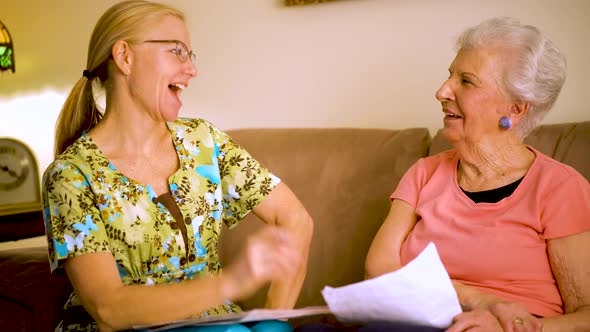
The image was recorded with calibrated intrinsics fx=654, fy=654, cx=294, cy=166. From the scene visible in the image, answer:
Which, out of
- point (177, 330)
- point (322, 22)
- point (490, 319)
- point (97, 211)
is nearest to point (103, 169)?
point (97, 211)

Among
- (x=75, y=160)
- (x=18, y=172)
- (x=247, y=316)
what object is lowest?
(x=18, y=172)

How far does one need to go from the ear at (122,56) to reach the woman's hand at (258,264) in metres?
0.59

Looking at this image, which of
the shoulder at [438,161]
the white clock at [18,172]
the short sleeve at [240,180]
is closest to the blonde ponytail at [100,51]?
the short sleeve at [240,180]

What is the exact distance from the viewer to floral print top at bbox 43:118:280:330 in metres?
1.40

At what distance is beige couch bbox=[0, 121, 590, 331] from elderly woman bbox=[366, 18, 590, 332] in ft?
0.67

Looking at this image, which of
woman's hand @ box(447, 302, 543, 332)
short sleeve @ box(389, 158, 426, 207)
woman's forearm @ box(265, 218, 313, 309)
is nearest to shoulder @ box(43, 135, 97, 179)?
woman's forearm @ box(265, 218, 313, 309)

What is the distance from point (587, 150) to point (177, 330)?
44.1 inches

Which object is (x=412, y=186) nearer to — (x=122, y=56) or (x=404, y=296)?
(x=404, y=296)

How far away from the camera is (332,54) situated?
233 centimetres

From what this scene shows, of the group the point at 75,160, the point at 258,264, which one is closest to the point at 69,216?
the point at 75,160

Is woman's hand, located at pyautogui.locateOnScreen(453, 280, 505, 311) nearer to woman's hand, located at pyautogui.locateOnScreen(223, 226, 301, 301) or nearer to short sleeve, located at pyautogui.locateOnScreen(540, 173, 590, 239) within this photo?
short sleeve, located at pyautogui.locateOnScreen(540, 173, 590, 239)

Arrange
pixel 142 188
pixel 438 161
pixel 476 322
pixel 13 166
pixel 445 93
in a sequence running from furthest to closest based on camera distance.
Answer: pixel 13 166
pixel 438 161
pixel 445 93
pixel 142 188
pixel 476 322

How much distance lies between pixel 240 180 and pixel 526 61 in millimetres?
746

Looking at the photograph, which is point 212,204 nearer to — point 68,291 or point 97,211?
point 97,211
